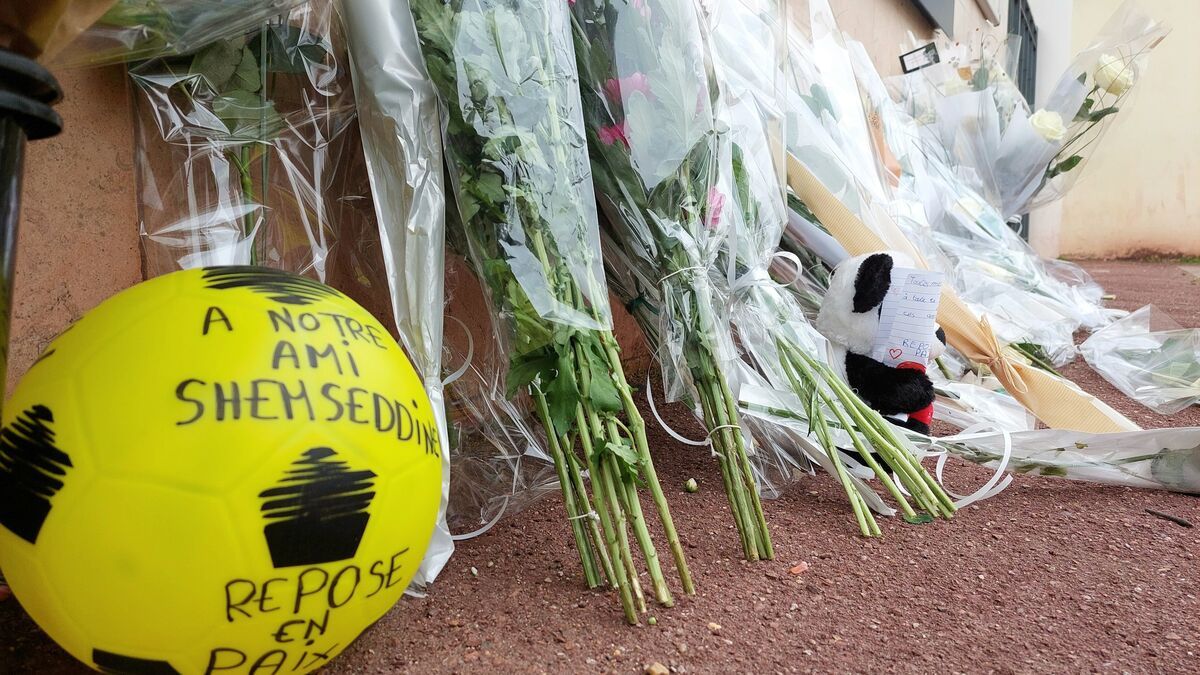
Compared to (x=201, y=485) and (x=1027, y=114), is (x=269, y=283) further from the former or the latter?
(x=1027, y=114)

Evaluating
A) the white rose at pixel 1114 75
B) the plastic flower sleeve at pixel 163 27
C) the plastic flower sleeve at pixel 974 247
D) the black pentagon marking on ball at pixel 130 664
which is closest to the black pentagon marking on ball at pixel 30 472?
the black pentagon marking on ball at pixel 130 664

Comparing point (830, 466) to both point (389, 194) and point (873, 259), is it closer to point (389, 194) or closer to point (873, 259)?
point (873, 259)

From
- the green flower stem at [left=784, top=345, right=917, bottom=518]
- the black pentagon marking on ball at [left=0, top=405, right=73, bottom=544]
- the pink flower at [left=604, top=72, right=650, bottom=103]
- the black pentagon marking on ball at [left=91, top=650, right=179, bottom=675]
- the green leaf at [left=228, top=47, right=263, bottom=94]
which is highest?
the green leaf at [left=228, top=47, right=263, bottom=94]

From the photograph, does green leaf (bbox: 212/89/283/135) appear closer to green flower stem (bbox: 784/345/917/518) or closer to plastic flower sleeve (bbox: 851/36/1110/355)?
green flower stem (bbox: 784/345/917/518)

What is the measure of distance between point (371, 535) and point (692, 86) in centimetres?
119

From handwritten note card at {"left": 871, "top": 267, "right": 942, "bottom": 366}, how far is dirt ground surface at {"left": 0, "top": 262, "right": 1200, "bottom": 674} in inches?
16.6

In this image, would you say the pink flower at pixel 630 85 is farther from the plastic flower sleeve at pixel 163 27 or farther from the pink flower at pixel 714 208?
the plastic flower sleeve at pixel 163 27

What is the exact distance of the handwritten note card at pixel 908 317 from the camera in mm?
2137

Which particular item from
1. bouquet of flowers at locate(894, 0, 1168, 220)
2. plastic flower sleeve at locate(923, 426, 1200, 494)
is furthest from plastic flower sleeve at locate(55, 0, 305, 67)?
bouquet of flowers at locate(894, 0, 1168, 220)

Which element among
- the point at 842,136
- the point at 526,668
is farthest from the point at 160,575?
the point at 842,136

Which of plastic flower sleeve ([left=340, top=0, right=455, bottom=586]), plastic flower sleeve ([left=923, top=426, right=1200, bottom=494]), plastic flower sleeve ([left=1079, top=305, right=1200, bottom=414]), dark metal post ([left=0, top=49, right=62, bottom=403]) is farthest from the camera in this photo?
plastic flower sleeve ([left=1079, top=305, right=1200, bottom=414])

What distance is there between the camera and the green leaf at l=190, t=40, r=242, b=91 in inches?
65.2

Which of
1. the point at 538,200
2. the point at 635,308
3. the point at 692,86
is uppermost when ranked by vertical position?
the point at 692,86

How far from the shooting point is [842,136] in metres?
2.96
